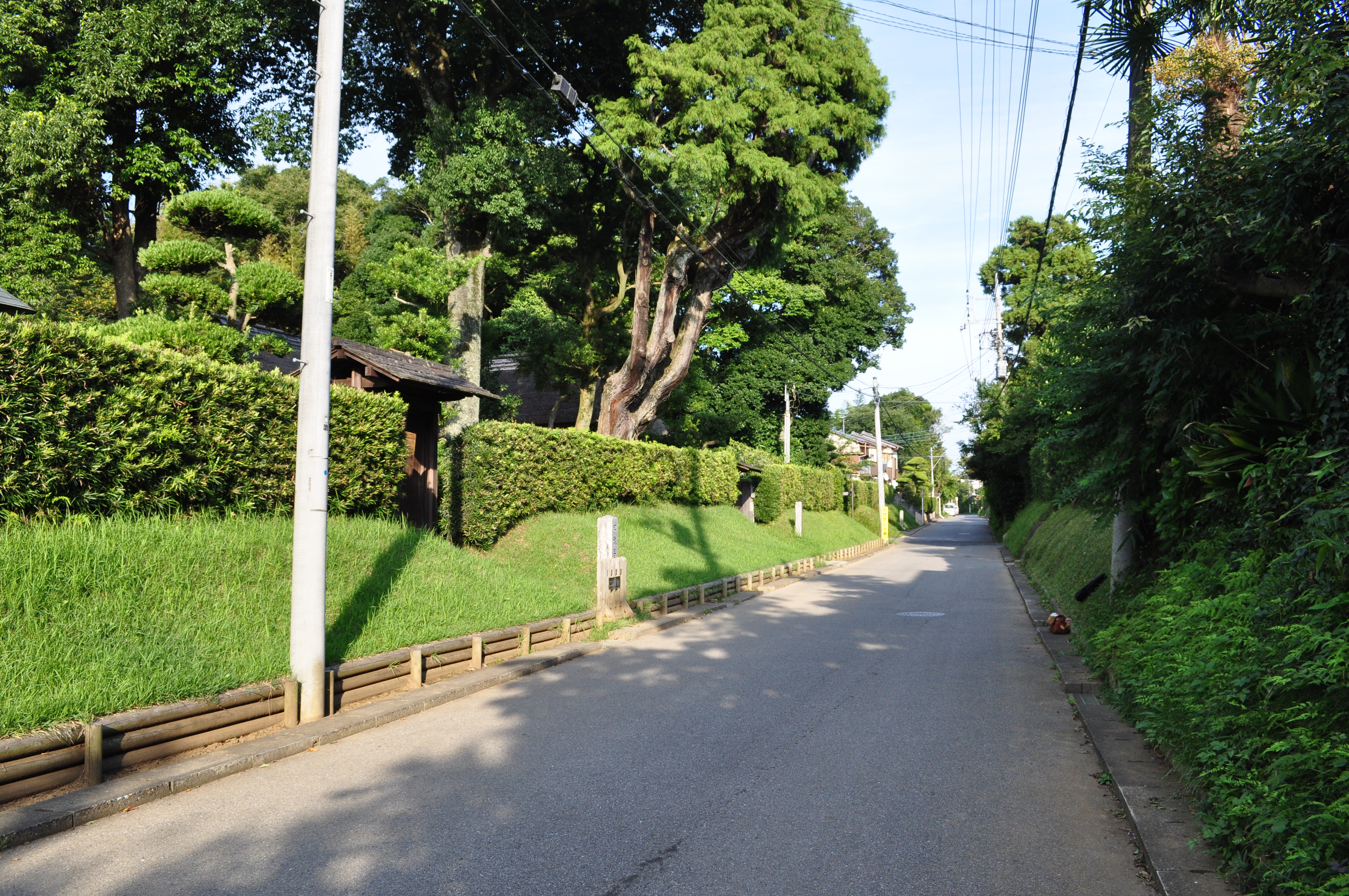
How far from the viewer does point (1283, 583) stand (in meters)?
4.84

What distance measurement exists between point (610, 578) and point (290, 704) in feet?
22.5

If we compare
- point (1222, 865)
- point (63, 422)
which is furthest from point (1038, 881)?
point (63, 422)

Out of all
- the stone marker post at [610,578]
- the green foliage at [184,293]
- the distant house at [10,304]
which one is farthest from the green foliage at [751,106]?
the distant house at [10,304]

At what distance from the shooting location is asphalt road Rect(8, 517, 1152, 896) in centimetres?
420

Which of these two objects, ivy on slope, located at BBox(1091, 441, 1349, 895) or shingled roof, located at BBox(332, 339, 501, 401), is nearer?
ivy on slope, located at BBox(1091, 441, 1349, 895)

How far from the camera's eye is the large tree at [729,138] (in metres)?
21.6

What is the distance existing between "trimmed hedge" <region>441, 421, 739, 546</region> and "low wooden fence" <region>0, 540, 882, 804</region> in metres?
4.89

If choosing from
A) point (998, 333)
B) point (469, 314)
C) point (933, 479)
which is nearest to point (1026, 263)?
point (998, 333)

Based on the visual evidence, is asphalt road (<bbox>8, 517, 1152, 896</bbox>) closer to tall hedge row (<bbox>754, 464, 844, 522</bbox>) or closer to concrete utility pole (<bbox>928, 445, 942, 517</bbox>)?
tall hedge row (<bbox>754, 464, 844, 522</bbox>)

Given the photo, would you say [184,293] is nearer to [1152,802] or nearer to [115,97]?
[115,97]

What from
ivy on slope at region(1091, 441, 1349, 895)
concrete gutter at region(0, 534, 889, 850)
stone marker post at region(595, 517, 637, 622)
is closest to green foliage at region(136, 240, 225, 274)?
stone marker post at region(595, 517, 637, 622)

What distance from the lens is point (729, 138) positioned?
2156 centimetres

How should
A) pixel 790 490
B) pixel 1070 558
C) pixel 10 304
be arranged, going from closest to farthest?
pixel 10 304
pixel 1070 558
pixel 790 490

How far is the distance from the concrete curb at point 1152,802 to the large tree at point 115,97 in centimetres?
2241
